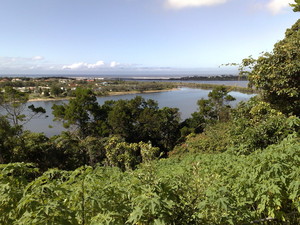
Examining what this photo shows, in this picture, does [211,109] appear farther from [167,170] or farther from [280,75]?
[167,170]

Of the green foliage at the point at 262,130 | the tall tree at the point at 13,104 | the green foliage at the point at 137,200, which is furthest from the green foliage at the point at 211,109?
the green foliage at the point at 137,200

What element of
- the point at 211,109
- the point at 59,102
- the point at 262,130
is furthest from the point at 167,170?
the point at 59,102

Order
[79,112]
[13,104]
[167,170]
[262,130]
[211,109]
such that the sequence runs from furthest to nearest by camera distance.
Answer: [211,109] → [79,112] → [13,104] → [167,170] → [262,130]

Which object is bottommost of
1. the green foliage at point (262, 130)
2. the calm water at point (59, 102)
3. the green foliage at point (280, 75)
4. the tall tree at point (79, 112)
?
the calm water at point (59, 102)

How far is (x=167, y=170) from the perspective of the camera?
5.25 metres

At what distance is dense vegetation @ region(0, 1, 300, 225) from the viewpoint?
1.45m

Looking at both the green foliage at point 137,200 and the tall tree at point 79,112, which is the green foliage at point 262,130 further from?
the tall tree at point 79,112

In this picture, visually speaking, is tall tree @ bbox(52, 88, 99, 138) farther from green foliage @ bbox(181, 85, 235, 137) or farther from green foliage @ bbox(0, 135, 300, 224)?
green foliage @ bbox(0, 135, 300, 224)

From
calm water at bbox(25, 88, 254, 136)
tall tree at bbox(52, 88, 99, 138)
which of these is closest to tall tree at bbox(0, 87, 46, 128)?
calm water at bbox(25, 88, 254, 136)

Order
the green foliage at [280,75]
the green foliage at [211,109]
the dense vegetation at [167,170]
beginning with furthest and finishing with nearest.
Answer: the green foliage at [211,109] → the green foliage at [280,75] → the dense vegetation at [167,170]

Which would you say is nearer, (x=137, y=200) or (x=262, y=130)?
(x=137, y=200)

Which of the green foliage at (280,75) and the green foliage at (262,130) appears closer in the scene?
the green foliage at (262,130)

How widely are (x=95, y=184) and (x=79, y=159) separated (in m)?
13.0

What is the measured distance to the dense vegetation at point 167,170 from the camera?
145 cm
